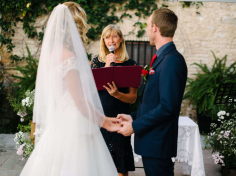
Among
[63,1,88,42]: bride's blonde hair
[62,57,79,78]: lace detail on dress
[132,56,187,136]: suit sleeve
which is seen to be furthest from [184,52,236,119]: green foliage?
[62,57,79,78]: lace detail on dress

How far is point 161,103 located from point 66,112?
67 centimetres

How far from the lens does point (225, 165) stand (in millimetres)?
3389

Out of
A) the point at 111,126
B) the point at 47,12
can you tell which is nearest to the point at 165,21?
the point at 111,126

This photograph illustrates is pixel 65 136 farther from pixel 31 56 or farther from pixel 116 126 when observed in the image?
pixel 31 56

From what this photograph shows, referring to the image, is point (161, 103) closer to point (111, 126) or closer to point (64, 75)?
point (111, 126)

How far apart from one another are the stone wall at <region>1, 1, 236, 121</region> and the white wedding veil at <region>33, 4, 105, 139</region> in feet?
16.1

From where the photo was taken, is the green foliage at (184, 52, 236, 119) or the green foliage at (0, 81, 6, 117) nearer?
the green foliage at (184, 52, 236, 119)

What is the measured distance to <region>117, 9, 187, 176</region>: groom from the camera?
1594 millimetres

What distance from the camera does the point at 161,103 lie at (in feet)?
5.29

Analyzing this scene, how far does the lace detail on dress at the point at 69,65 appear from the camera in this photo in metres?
1.60

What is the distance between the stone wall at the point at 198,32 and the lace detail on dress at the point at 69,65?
16.4ft

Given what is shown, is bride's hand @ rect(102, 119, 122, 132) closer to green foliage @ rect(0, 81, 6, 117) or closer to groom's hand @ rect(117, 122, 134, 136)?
groom's hand @ rect(117, 122, 134, 136)

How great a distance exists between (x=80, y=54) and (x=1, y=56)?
5.67 meters

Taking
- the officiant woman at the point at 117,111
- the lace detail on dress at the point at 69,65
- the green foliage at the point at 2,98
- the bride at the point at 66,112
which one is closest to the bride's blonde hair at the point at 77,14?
Result: the bride at the point at 66,112
